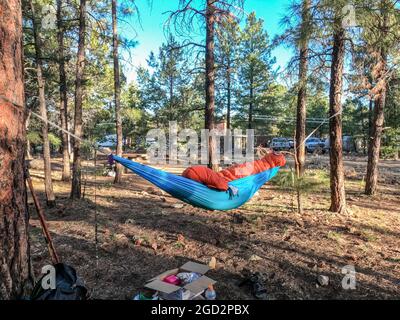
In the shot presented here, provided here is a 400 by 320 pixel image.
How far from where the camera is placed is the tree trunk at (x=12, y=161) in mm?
1872

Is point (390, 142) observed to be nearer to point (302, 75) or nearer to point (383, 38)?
point (302, 75)

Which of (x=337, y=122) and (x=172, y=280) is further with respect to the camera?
(x=337, y=122)

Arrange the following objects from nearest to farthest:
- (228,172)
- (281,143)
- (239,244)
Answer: (239,244)
(228,172)
(281,143)

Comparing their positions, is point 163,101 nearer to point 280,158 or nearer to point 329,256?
point 280,158

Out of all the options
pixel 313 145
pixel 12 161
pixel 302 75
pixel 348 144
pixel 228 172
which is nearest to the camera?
pixel 12 161

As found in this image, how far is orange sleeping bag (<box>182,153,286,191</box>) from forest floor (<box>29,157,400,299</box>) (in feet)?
2.30

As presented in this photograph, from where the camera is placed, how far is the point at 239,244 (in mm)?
3736

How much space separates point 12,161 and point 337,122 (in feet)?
15.5

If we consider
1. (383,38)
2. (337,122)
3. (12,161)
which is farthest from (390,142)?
(12,161)

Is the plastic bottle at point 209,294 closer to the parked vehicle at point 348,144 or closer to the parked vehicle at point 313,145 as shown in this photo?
the parked vehicle at point 313,145

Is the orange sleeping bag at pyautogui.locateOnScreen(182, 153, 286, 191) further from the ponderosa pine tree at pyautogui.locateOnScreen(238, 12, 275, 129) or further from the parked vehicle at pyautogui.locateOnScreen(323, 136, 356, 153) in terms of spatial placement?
the parked vehicle at pyautogui.locateOnScreen(323, 136, 356, 153)

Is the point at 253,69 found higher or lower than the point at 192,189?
higher

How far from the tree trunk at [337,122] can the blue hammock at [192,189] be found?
5.81 feet

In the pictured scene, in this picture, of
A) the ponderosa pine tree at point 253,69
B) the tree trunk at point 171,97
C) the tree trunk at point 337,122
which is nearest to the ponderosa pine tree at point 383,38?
the tree trunk at point 337,122
